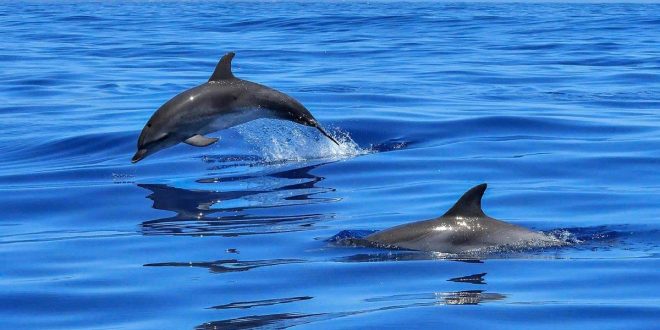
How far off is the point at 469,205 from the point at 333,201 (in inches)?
107

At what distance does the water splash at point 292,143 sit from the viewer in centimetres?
1448

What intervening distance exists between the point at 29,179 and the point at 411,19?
47.3m

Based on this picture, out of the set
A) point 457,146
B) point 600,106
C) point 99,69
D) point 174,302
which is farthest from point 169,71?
point 174,302

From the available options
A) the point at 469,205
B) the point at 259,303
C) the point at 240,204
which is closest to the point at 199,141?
the point at 240,204

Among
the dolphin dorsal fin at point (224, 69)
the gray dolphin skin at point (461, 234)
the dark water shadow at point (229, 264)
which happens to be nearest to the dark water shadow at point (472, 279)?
the gray dolphin skin at point (461, 234)

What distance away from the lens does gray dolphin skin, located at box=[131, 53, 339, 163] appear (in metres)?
12.3

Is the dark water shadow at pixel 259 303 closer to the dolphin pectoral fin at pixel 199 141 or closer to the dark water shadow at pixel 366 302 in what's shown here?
the dark water shadow at pixel 366 302

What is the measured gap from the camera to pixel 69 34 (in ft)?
149

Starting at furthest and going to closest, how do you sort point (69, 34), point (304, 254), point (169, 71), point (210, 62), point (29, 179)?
point (69, 34) → point (210, 62) → point (169, 71) → point (29, 179) → point (304, 254)

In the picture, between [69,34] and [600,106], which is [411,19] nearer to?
[69,34]

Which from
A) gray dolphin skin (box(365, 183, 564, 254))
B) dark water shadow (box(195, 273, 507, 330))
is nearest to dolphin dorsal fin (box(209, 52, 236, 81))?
gray dolphin skin (box(365, 183, 564, 254))

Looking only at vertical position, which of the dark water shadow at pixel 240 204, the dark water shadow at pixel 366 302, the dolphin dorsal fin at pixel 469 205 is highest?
the dolphin dorsal fin at pixel 469 205

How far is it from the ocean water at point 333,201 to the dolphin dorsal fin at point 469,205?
396 mm

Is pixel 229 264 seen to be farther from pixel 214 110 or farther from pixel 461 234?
pixel 214 110
